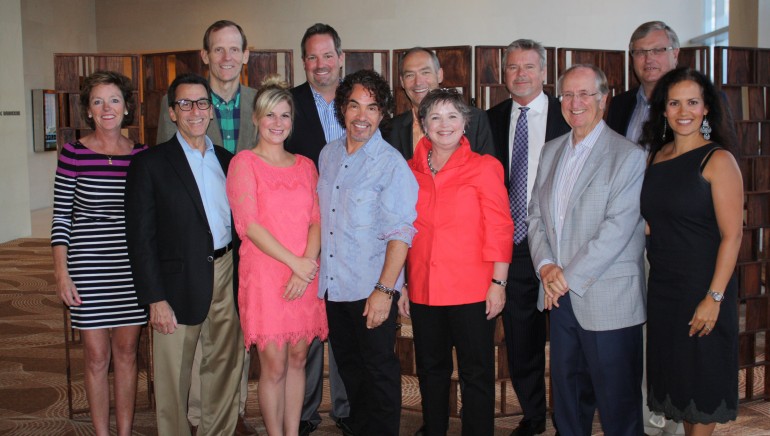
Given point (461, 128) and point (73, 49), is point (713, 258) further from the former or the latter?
point (73, 49)

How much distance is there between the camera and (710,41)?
1258cm

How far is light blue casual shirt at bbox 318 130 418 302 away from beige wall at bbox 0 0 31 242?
30.7 feet

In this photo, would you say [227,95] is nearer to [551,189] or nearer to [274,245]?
[274,245]

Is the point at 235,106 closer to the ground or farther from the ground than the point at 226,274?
farther from the ground

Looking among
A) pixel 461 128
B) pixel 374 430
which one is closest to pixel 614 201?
pixel 461 128

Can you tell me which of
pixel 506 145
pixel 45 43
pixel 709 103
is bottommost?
pixel 506 145

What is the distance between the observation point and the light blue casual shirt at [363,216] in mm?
2941

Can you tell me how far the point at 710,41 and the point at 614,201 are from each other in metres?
11.3

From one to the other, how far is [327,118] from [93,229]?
50.9 inches

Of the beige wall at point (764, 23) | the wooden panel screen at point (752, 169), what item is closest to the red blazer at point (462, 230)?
the wooden panel screen at point (752, 169)

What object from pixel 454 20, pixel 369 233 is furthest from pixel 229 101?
pixel 454 20

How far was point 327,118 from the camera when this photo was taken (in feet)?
12.3

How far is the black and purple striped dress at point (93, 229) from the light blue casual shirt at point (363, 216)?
3.10 feet

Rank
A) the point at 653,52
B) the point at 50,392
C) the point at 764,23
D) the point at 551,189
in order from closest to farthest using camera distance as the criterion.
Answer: the point at 551,189 < the point at 653,52 < the point at 50,392 < the point at 764,23
